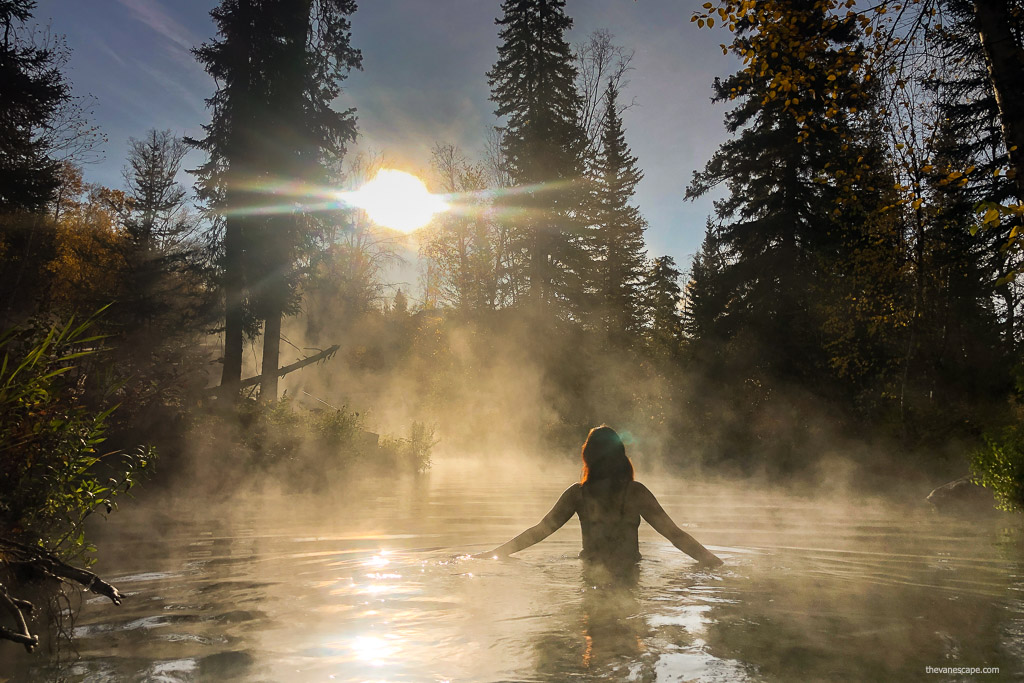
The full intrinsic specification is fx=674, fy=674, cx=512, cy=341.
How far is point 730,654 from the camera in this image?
4.40 m

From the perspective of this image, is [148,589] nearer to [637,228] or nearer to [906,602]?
[906,602]

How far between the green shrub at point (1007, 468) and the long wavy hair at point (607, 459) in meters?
7.99

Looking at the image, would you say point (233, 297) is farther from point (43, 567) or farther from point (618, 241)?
point (618, 241)

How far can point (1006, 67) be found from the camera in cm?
624

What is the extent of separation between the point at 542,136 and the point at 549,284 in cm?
746

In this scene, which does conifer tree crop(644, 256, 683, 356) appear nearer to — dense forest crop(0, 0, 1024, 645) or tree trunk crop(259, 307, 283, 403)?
dense forest crop(0, 0, 1024, 645)

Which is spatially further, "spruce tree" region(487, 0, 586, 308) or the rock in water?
"spruce tree" region(487, 0, 586, 308)

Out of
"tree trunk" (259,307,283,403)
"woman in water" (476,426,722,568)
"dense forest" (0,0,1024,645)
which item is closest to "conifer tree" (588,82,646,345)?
"dense forest" (0,0,1024,645)

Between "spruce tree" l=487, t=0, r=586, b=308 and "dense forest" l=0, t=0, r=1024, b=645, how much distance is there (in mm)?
124

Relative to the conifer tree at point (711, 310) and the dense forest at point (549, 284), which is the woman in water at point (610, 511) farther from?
the conifer tree at point (711, 310)

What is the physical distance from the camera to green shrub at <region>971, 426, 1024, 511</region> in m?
10.7

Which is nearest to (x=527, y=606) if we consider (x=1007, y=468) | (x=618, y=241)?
(x=1007, y=468)

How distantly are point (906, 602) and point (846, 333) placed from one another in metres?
18.2

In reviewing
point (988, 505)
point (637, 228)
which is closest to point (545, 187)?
point (637, 228)
